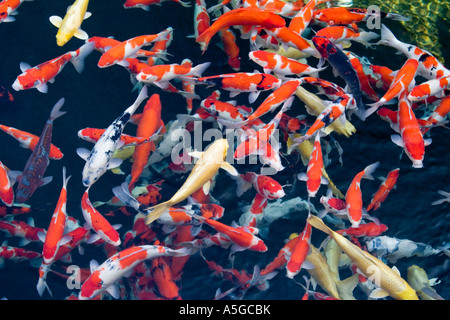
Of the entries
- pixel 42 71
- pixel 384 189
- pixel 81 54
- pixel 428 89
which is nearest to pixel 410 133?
pixel 428 89

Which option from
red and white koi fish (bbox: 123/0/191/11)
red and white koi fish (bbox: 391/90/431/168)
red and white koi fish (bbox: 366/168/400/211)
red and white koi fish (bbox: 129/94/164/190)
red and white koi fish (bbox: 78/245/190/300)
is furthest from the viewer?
red and white koi fish (bbox: 123/0/191/11)

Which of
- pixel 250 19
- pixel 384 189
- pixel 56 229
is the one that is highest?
pixel 250 19

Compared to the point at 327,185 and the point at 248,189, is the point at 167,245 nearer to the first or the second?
the point at 248,189

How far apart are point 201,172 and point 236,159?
379 millimetres

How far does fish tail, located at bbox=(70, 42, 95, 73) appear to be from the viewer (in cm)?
374

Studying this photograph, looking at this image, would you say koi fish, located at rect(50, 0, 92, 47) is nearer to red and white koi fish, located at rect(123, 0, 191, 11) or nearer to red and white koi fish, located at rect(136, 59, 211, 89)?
red and white koi fish, located at rect(123, 0, 191, 11)

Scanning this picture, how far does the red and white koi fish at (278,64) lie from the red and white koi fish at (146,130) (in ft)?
3.46

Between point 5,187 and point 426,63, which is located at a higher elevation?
point 426,63

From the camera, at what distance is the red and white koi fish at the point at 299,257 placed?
3.55 meters

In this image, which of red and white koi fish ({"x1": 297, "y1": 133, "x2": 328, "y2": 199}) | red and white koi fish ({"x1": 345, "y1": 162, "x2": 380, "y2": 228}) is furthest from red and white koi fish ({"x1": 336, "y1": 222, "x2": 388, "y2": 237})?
red and white koi fish ({"x1": 297, "y1": 133, "x2": 328, "y2": 199})

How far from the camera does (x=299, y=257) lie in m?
3.56

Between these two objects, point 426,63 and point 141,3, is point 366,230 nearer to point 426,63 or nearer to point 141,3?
point 426,63

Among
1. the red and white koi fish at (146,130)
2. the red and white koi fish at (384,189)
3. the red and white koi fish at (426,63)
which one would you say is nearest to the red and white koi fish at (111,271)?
the red and white koi fish at (146,130)

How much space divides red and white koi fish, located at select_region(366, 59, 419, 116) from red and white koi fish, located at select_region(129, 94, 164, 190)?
202cm
